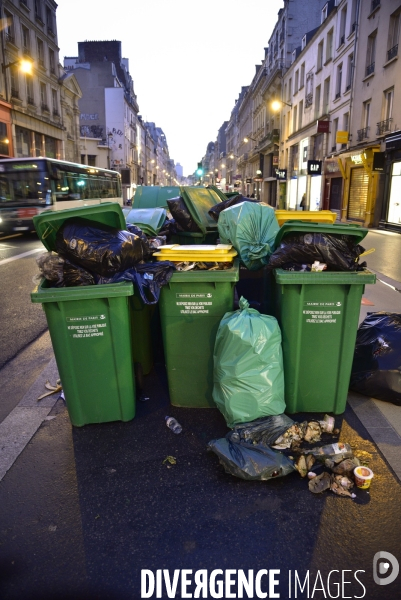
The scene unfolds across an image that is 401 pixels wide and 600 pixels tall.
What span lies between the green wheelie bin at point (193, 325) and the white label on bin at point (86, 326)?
1.73 feet

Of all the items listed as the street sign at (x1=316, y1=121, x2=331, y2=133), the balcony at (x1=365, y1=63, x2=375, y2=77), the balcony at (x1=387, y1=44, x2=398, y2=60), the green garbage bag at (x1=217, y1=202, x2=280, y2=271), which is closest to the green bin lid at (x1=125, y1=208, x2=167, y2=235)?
the green garbage bag at (x1=217, y1=202, x2=280, y2=271)

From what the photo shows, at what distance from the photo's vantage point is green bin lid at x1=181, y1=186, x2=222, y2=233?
17.3ft

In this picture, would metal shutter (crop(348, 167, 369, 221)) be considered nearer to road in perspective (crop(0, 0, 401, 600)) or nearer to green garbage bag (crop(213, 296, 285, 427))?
road in perspective (crop(0, 0, 401, 600))

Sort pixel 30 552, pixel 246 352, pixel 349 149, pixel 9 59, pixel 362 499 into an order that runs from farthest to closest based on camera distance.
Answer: pixel 9 59
pixel 349 149
pixel 246 352
pixel 362 499
pixel 30 552

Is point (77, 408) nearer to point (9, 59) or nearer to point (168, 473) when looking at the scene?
point (168, 473)

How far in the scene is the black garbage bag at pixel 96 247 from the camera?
330 centimetres

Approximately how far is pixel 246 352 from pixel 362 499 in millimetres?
1160

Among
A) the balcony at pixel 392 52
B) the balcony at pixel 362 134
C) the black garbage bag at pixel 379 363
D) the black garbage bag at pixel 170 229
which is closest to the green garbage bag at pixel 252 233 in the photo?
the black garbage bag at pixel 379 363

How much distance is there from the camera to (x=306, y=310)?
338 cm

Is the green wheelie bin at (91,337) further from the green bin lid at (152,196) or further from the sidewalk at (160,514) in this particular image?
the green bin lid at (152,196)

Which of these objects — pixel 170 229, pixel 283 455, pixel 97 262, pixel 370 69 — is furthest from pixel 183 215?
pixel 370 69

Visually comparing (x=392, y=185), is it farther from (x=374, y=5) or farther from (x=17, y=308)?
(x=17, y=308)

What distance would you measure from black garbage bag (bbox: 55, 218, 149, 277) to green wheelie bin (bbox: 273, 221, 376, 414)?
46.4 inches

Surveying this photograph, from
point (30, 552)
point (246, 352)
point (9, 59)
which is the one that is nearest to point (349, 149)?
point (9, 59)
